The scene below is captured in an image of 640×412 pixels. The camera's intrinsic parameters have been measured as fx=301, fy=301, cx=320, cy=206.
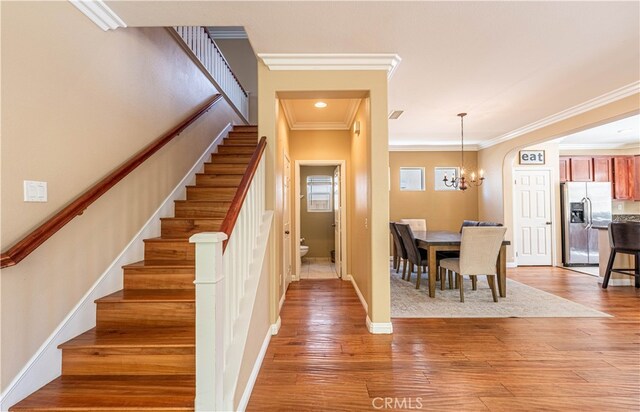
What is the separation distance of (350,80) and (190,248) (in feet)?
6.67

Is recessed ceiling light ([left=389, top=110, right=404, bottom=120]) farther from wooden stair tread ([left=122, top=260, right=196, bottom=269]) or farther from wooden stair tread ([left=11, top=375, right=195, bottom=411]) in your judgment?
wooden stair tread ([left=11, top=375, right=195, bottom=411])

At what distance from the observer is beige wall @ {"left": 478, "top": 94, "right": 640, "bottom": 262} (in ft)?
13.6

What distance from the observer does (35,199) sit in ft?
5.34

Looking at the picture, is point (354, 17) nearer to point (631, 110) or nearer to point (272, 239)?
point (272, 239)

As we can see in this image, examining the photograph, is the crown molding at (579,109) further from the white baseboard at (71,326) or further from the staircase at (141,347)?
the white baseboard at (71,326)

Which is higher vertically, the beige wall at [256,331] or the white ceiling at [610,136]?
the white ceiling at [610,136]

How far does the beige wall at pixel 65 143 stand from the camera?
5.00 ft

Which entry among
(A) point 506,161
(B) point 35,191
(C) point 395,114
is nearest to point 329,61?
(C) point 395,114

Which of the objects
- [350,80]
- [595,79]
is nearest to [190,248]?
[350,80]

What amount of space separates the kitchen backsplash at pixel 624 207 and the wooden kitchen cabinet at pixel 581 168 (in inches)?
37.2

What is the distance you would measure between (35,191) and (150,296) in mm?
921

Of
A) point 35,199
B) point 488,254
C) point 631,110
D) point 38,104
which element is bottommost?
point 488,254

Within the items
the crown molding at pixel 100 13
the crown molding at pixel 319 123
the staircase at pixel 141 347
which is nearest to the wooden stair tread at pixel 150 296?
the staircase at pixel 141 347

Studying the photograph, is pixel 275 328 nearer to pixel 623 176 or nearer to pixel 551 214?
pixel 551 214
